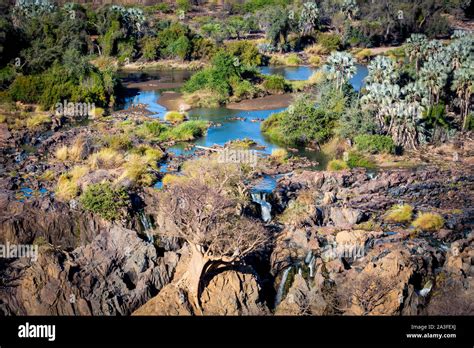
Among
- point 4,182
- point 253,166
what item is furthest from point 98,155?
point 253,166

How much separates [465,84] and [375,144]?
1011cm

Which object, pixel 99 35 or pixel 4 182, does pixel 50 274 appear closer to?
pixel 4 182

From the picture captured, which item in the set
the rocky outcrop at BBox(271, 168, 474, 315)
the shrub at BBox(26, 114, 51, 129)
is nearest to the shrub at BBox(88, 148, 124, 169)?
the rocky outcrop at BBox(271, 168, 474, 315)

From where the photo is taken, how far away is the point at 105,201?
34719 mm

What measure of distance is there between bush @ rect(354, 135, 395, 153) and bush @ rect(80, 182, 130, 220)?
20800mm

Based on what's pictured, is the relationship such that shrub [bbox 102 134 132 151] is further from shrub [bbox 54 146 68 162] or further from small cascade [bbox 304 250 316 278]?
small cascade [bbox 304 250 316 278]

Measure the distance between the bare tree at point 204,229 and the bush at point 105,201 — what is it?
2114mm

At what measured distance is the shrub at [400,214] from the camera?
37250 millimetres

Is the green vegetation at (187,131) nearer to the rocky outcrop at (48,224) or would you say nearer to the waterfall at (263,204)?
the waterfall at (263,204)

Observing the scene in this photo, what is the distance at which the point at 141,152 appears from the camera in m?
48.8

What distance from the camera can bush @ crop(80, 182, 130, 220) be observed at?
34.5 meters

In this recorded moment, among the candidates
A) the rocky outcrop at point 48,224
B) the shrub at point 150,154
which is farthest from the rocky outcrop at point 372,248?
the rocky outcrop at point 48,224

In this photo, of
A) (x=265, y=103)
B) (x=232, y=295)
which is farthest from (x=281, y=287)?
(x=265, y=103)
